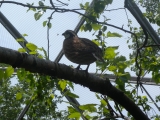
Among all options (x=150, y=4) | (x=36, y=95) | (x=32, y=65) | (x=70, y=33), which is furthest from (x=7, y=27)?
(x=32, y=65)

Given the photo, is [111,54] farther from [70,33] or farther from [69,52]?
[70,33]

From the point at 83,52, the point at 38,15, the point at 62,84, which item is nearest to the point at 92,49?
the point at 83,52

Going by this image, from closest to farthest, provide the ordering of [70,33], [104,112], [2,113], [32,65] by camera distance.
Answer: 1. [32,65]
2. [104,112]
3. [70,33]
4. [2,113]

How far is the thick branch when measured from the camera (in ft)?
3.66

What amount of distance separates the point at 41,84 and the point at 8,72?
0.30 metres

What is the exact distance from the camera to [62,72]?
1.28m

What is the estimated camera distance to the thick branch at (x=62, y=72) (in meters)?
1.11

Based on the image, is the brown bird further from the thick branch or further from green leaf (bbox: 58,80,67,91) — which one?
the thick branch

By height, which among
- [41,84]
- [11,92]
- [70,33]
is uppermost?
[11,92]

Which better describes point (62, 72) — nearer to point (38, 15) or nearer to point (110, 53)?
point (110, 53)

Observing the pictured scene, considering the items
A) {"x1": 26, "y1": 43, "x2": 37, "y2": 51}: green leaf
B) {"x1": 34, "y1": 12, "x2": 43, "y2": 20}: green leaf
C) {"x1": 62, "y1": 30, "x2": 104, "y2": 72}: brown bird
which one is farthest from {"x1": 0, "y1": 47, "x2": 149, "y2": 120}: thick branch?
{"x1": 34, "y1": 12, "x2": 43, "y2": 20}: green leaf

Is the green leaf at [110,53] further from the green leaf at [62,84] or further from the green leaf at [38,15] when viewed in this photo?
the green leaf at [38,15]

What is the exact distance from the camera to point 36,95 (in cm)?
176

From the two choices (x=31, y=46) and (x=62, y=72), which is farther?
(x=31, y=46)
